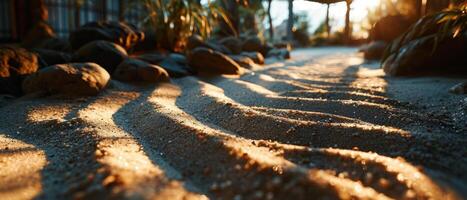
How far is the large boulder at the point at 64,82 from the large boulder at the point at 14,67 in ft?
0.45

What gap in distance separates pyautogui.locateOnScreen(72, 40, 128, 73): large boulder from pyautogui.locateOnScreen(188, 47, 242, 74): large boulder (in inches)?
27.8

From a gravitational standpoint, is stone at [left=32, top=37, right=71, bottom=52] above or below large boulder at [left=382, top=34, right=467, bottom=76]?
above

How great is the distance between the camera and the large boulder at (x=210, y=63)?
338cm

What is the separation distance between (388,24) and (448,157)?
466cm

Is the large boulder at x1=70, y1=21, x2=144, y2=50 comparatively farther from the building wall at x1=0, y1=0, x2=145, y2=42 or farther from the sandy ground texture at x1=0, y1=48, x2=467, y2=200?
the building wall at x1=0, y1=0, x2=145, y2=42

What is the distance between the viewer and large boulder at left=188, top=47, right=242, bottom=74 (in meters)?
3.38

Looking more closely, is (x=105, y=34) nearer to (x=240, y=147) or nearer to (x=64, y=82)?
(x=64, y=82)

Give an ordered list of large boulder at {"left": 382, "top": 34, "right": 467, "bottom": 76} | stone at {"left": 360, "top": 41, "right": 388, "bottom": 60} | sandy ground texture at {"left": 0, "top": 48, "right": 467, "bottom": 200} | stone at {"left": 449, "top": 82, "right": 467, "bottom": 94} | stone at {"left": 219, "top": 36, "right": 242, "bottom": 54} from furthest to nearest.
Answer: stone at {"left": 219, "top": 36, "right": 242, "bottom": 54} → stone at {"left": 360, "top": 41, "right": 388, "bottom": 60} → large boulder at {"left": 382, "top": 34, "right": 467, "bottom": 76} → stone at {"left": 449, "top": 82, "right": 467, "bottom": 94} → sandy ground texture at {"left": 0, "top": 48, "right": 467, "bottom": 200}

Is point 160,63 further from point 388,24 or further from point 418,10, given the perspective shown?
point 388,24

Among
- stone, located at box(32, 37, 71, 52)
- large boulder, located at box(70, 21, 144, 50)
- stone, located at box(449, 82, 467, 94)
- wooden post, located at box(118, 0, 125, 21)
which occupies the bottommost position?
stone, located at box(449, 82, 467, 94)

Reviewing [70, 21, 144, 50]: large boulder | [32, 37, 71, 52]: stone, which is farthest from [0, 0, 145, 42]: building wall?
[70, 21, 144, 50]: large boulder

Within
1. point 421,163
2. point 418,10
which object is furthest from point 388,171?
point 418,10

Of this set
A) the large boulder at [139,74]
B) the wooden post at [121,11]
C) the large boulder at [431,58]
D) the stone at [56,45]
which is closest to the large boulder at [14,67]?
the large boulder at [139,74]

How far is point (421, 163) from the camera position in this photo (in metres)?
1.05
